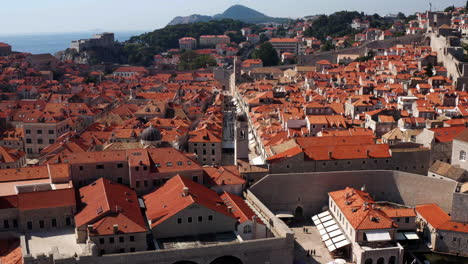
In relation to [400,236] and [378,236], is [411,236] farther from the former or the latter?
[378,236]

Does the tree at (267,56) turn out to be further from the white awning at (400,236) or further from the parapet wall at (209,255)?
the parapet wall at (209,255)

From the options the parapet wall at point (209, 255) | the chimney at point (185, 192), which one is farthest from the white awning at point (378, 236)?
the chimney at point (185, 192)

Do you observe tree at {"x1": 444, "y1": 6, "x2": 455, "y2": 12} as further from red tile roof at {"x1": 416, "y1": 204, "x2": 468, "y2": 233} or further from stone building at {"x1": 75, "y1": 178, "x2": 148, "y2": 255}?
stone building at {"x1": 75, "y1": 178, "x2": 148, "y2": 255}

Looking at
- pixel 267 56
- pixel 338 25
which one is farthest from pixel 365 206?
pixel 338 25

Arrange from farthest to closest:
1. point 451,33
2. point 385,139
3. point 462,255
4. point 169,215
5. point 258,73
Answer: point 258,73
point 451,33
point 385,139
point 462,255
point 169,215

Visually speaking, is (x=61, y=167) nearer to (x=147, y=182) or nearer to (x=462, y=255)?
(x=147, y=182)

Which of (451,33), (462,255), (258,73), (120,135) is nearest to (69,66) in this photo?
(258,73)
